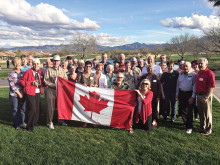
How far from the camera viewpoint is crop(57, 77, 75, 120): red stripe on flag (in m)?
5.50

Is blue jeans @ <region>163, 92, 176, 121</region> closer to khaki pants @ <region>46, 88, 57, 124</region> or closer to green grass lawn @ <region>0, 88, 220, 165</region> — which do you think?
green grass lawn @ <region>0, 88, 220, 165</region>

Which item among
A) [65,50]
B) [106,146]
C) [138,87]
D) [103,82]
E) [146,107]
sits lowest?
[106,146]

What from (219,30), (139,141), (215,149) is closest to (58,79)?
(139,141)

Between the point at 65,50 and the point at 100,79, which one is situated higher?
the point at 65,50

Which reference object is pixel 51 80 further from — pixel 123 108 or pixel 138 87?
pixel 138 87

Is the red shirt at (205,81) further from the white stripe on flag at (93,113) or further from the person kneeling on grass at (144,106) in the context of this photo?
the white stripe on flag at (93,113)

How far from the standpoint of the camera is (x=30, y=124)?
5324 millimetres

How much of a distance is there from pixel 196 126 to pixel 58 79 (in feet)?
15.6

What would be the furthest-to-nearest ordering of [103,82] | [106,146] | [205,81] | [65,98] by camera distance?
[103,82] < [65,98] < [205,81] < [106,146]

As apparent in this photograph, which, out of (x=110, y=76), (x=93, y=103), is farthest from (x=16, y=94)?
(x=110, y=76)

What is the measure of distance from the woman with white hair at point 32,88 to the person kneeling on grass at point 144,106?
3007mm

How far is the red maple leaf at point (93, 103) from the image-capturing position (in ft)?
18.1

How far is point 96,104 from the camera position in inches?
218

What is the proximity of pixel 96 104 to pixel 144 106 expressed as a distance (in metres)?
1.49
